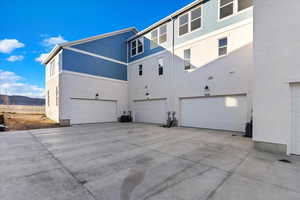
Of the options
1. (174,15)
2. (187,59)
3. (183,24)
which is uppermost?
(174,15)

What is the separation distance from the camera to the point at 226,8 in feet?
25.1

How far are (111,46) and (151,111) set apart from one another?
7217 millimetres

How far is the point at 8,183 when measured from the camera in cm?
238

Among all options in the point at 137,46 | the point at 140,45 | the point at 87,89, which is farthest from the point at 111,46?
the point at 87,89

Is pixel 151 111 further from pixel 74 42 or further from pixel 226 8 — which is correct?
pixel 226 8

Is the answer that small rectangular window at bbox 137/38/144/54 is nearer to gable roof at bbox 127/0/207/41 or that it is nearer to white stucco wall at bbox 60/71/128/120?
gable roof at bbox 127/0/207/41

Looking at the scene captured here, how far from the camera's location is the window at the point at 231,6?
7030 mm

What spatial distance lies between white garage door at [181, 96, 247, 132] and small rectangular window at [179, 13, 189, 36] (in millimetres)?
4849

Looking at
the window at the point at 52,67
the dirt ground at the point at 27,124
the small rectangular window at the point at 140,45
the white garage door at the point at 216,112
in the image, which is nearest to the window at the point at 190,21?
the small rectangular window at the point at 140,45

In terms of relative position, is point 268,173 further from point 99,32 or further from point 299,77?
point 99,32

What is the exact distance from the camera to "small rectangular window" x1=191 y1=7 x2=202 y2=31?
8.77 m

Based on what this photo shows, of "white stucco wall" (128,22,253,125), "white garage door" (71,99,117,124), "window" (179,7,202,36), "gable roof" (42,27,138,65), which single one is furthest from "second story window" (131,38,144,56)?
"white garage door" (71,99,117,124)

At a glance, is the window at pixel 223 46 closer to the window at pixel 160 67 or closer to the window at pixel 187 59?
the window at pixel 187 59

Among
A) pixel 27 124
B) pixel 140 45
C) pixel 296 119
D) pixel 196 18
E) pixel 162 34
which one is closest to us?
pixel 296 119
